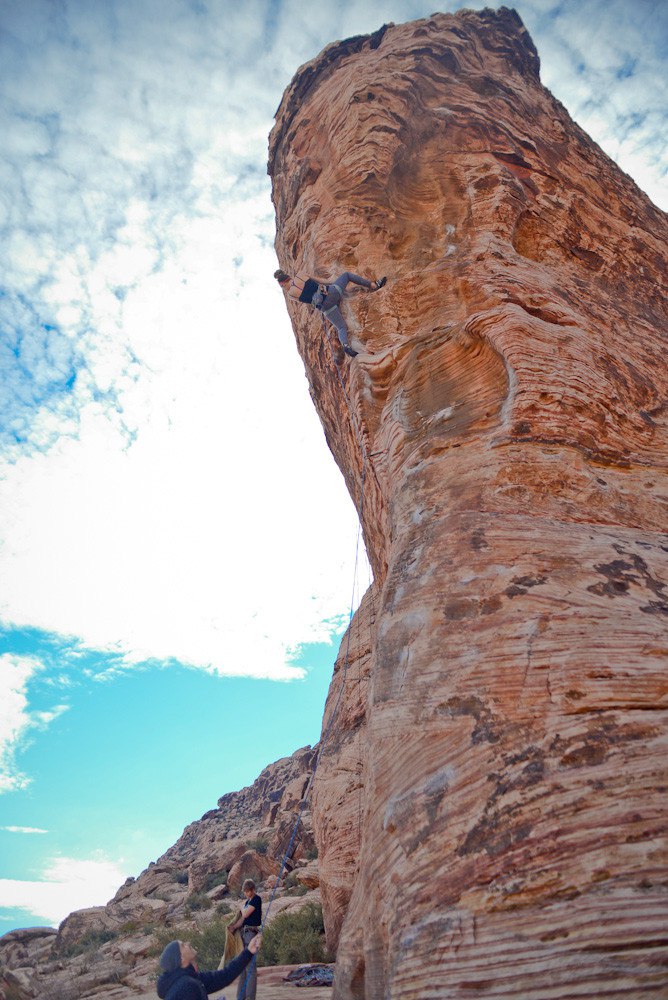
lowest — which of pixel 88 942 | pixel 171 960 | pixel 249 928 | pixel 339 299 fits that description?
pixel 88 942

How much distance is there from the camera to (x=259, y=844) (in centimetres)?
2258

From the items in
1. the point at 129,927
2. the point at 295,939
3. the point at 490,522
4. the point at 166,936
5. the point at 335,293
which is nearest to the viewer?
the point at 490,522

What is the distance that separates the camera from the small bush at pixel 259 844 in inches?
867

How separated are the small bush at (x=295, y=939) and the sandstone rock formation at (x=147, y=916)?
1056 mm

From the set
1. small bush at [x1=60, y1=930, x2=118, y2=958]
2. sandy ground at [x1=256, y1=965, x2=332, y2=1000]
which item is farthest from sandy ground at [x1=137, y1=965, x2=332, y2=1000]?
small bush at [x1=60, y1=930, x2=118, y2=958]

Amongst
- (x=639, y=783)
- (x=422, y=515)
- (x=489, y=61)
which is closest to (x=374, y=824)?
(x=639, y=783)

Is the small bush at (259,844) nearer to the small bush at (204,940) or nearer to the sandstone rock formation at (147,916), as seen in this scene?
the sandstone rock formation at (147,916)

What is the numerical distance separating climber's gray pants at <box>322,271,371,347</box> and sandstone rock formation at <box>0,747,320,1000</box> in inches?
363

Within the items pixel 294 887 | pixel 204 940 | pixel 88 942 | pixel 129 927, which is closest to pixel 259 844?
pixel 129 927

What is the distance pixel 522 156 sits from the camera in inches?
362

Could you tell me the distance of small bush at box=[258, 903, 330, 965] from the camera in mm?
9922

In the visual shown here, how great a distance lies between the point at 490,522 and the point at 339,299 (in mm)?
4385

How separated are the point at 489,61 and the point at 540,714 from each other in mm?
13143

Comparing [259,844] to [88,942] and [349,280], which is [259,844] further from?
[349,280]
